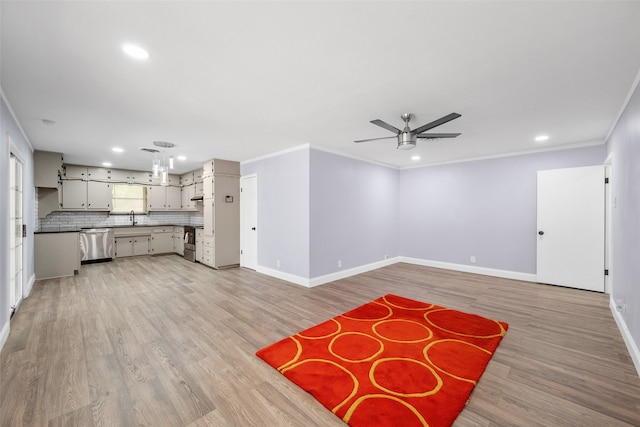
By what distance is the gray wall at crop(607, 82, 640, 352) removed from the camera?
2.39 m

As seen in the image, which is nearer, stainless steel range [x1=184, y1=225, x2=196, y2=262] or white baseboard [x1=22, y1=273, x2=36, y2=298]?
white baseboard [x1=22, y1=273, x2=36, y2=298]

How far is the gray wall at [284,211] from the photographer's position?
471cm

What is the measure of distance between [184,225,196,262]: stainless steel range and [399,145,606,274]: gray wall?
18.1ft

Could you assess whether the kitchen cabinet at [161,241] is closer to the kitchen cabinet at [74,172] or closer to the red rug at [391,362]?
the kitchen cabinet at [74,172]

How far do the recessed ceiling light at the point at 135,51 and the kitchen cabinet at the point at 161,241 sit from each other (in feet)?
23.1

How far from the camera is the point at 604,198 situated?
4297mm

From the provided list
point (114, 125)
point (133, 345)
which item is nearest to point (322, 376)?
point (133, 345)

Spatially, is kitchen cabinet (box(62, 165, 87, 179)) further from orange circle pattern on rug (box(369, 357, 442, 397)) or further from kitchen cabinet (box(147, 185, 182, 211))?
orange circle pattern on rug (box(369, 357, 442, 397))

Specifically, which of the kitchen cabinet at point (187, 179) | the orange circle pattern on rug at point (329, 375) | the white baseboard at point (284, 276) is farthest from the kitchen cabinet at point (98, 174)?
the orange circle pattern on rug at point (329, 375)

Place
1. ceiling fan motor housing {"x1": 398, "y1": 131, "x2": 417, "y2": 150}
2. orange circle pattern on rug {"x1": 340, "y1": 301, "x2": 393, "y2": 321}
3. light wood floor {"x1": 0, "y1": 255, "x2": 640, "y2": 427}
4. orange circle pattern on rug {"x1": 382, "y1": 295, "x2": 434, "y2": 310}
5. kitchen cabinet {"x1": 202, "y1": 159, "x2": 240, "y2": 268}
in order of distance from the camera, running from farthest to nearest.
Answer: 1. kitchen cabinet {"x1": 202, "y1": 159, "x2": 240, "y2": 268}
2. orange circle pattern on rug {"x1": 382, "y1": 295, "x2": 434, "y2": 310}
3. orange circle pattern on rug {"x1": 340, "y1": 301, "x2": 393, "y2": 321}
4. ceiling fan motor housing {"x1": 398, "y1": 131, "x2": 417, "y2": 150}
5. light wood floor {"x1": 0, "y1": 255, "x2": 640, "y2": 427}

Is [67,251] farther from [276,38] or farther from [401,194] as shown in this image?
[401,194]

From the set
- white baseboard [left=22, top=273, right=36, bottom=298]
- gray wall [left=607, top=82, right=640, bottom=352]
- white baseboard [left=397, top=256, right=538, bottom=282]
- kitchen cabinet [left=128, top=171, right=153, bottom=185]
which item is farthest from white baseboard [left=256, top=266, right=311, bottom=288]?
kitchen cabinet [left=128, top=171, right=153, bottom=185]

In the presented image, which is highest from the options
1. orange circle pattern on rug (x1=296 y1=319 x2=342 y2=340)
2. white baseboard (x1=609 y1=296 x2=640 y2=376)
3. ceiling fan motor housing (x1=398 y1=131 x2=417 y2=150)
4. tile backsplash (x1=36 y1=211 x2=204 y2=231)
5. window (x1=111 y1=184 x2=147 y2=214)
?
ceiling fan motor housing (x1=398 y1=131 x2=417 y2=150)

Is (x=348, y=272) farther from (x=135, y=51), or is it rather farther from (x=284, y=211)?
(x=135, y=51)
